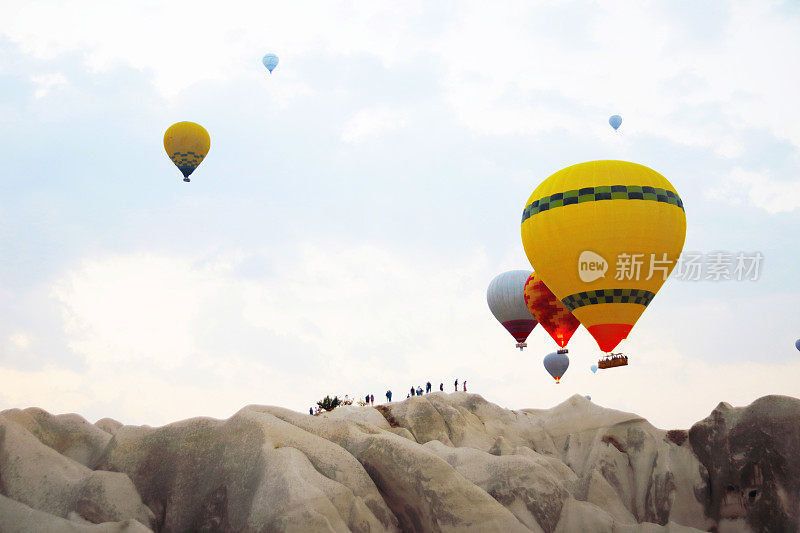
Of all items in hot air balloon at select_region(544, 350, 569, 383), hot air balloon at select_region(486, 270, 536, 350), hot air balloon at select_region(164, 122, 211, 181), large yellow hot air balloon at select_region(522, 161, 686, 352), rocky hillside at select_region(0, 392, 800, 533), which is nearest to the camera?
rocky hillside at select_region(0, 392, 800, 533)

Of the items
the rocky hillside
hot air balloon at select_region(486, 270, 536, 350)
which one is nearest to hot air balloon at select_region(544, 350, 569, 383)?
hot air balloon at select_region(486, 270, 536, 350)

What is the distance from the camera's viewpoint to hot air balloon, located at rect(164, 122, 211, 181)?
4678 cm

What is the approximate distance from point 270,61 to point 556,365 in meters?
29.6

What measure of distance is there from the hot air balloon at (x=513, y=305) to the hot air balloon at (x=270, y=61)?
1994 centimetres

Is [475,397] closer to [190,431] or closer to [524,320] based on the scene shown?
[524,320]

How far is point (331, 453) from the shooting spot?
29.2 m

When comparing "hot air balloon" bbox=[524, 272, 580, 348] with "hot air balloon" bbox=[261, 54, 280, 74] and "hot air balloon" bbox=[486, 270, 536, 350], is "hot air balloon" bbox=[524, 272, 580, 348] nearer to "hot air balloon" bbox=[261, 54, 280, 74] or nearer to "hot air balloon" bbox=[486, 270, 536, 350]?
"hot air balloon" bbox=[486, 270, 536, 350]

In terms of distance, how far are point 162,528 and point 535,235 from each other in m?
20.1

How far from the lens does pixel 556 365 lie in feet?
208

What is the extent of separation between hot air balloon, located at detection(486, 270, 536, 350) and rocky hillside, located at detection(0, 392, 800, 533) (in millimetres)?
17150

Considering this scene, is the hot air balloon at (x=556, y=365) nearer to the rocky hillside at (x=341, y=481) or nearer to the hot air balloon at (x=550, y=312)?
the hot air balloon at (x=550, y=312)

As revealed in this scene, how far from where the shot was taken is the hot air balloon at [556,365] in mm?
Result: 63438

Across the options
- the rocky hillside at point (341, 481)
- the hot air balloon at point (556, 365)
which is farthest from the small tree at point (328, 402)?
the rocky hillside at point (341, 481)

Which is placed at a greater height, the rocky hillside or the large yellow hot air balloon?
A: the large yellow hot air balloon
